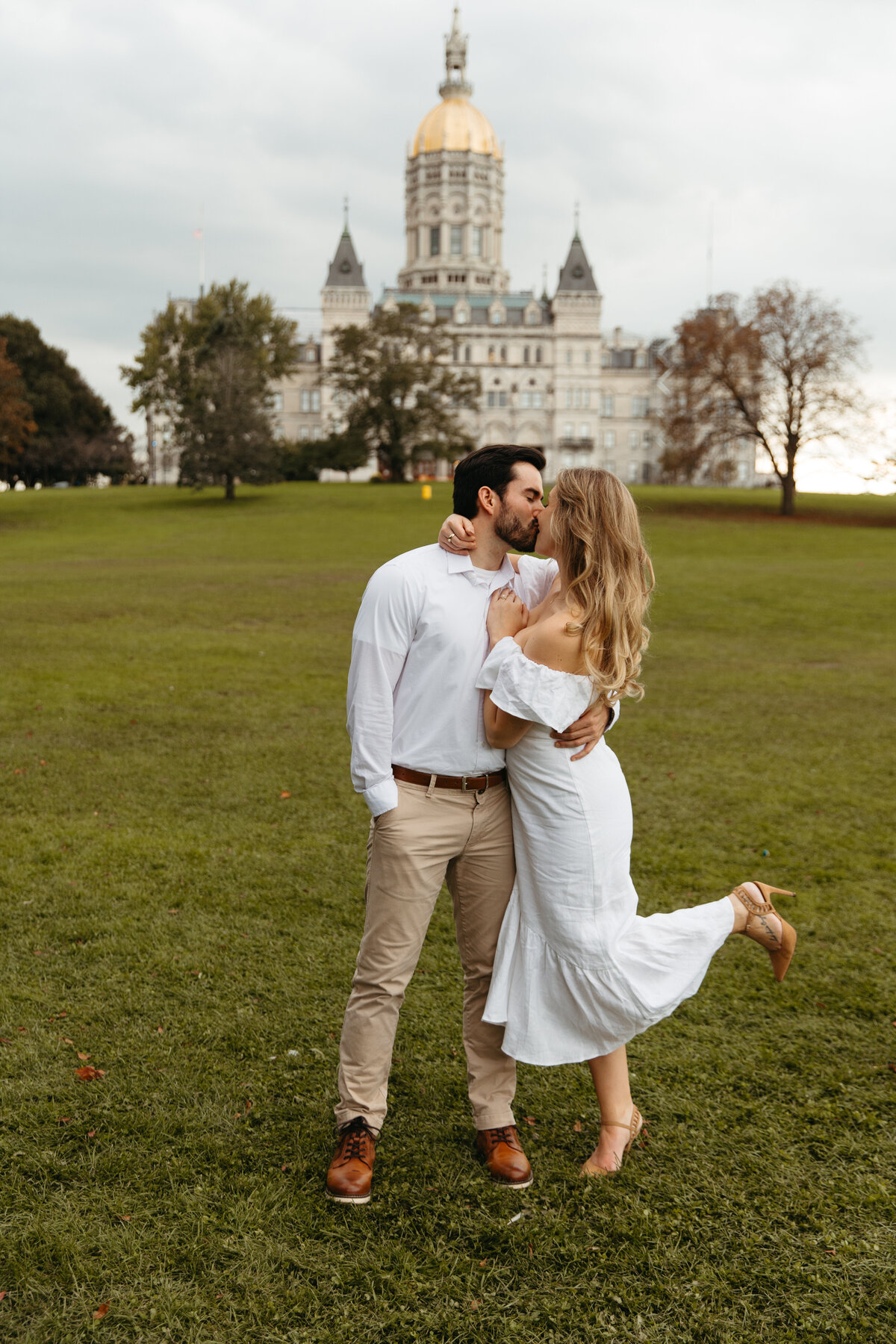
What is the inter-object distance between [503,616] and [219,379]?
47434mm

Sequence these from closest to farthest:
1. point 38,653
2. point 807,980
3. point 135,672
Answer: point 807,980
point 135,672
point 38,653

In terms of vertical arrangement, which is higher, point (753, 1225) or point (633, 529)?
point (633, 529)

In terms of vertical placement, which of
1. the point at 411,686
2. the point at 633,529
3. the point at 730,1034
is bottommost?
the point at 730,1034

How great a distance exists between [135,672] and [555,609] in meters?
9.95

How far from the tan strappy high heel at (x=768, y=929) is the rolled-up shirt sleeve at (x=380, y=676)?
135 cm

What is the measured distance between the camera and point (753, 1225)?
11.2ft

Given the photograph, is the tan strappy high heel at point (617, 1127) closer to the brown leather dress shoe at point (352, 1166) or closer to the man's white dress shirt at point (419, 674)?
the brown leather dress shoe at point (352, 1166)

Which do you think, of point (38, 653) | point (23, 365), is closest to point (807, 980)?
point (38, 653)

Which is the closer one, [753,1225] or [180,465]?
[753,1225]

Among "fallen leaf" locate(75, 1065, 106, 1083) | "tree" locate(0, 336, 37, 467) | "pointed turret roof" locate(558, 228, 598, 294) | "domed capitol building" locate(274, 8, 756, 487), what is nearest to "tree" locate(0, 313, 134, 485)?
"tree" locate(0, 336, 37, 467)

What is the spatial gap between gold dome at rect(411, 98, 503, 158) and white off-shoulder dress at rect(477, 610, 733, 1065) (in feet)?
367

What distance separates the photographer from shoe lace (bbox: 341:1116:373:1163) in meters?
3.54

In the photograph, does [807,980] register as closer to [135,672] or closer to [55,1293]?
[55,1293]

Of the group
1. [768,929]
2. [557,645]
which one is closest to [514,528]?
[557,645]
